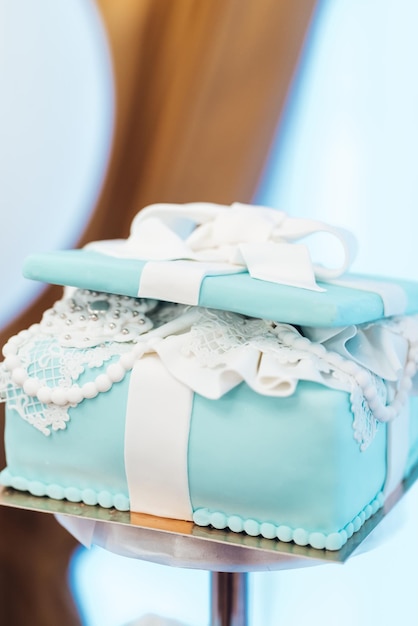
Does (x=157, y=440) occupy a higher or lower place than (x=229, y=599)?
higher

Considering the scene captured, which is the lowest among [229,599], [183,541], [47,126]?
[229,599]

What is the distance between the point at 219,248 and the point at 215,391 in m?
0.32

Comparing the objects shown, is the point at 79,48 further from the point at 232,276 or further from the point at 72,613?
the point at 72,613

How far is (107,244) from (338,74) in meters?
0.76

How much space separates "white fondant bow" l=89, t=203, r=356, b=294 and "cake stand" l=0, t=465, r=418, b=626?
0.97ft

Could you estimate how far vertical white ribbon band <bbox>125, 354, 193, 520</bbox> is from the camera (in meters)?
0.99

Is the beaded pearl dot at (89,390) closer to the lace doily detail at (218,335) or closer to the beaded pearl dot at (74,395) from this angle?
the beaded pearl dot at (74,395)

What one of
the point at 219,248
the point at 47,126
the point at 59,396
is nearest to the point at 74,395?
the point at 59,396

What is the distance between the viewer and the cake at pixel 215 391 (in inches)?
37.5

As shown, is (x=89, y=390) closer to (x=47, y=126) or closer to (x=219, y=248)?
(x=219, y=248)

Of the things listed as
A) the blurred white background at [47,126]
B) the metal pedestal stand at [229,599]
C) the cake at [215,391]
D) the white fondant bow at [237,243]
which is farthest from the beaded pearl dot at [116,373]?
the blurred white background at [47,126]

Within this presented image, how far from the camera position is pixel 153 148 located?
1.86 metres

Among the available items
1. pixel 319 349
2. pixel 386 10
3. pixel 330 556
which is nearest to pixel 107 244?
pixel 319 349

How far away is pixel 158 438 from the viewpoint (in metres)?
1.00
